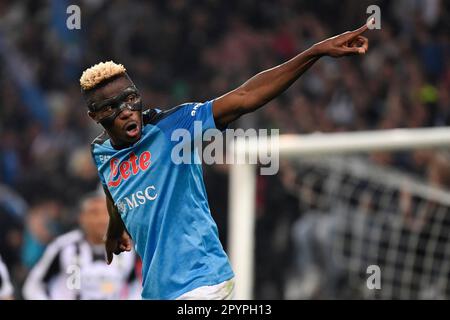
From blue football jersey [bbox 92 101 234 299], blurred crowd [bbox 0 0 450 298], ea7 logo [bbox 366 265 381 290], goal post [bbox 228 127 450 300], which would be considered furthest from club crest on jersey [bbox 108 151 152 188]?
blurred crowd [bbox 0 0 450 298]

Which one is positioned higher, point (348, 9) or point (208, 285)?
point (348, 9)

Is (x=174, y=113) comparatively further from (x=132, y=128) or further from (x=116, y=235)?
(x=116, y=235)

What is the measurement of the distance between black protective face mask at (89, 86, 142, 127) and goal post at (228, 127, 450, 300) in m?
1.64

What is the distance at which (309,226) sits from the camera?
9641 millimetres

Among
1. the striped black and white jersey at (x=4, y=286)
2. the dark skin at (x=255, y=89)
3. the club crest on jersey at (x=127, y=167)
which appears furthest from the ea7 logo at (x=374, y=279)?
the dark skin at (x=255, y=89)

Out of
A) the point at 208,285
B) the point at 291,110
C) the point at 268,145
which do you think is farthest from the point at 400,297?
the point at 208,285

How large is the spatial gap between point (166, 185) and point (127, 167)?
0.78ft

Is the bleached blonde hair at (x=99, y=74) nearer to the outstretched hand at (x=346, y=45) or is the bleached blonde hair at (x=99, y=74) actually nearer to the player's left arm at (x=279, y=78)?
the player's left arm at (x=279, y=78)

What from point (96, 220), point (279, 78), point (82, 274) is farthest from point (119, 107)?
point (82, 274)

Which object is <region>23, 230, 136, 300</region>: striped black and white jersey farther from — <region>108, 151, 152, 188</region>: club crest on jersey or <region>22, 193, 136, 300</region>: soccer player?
<region>108, 151, 152, 188</region>: club crest on jersey

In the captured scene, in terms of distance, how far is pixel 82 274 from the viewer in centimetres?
788

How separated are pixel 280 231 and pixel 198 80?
10.2 ft

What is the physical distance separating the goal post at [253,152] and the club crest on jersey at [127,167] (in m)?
1.44
